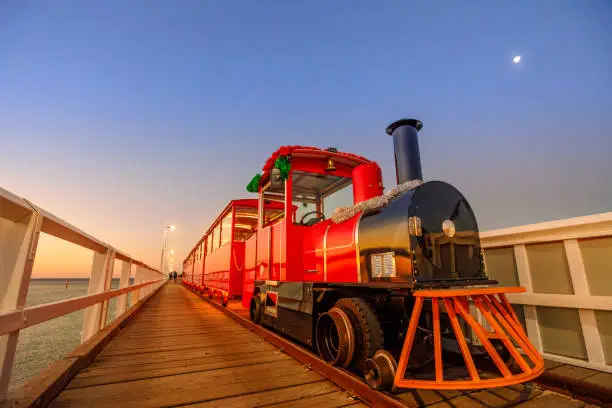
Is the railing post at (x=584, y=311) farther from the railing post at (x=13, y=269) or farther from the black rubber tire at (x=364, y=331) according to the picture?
the railing post at (x=13, y=269)

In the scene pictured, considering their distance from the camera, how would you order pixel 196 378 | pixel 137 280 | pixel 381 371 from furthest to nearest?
pixel 137 280 → pixel 196 378 → pixel 381 371

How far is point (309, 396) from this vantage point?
211 cm

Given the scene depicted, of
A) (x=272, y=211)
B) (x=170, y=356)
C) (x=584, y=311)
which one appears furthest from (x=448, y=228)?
(x=272, y=211)

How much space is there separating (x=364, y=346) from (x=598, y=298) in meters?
2.10

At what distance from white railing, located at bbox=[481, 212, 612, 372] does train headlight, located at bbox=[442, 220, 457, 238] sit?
109cm

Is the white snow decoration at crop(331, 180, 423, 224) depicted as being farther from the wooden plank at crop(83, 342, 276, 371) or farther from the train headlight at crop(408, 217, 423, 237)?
the wooden plank at crop(83, 342, 276, 371)

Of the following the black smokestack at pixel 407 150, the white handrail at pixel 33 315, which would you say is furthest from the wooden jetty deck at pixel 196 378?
the black smokestack at pixel 407 150

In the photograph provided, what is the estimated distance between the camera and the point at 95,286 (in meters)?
3.24

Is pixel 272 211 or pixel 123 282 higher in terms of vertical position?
pixel 272 211

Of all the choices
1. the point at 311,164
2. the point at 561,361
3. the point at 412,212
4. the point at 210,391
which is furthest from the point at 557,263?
the point at 210,391

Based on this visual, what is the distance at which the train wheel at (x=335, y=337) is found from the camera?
8.03 ft

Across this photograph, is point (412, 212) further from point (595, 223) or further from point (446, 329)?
point (595, 223)

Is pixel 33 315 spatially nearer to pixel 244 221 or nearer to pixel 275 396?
pixel 275 396

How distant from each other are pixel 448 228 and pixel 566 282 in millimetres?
1342
